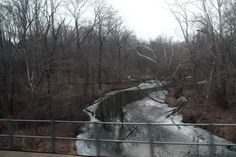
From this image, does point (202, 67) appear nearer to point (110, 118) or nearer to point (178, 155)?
point (110, 118)

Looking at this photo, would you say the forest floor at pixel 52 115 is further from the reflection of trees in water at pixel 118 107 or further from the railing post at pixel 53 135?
the reflection of trees in water at pixel 118 107

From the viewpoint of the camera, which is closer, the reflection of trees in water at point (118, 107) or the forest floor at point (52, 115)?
the forest floor at point (52, 115)

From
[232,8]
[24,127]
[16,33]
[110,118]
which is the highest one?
[232,8]

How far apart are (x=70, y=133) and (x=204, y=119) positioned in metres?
15.6

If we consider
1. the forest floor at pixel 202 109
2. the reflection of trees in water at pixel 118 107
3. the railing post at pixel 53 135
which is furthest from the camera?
the forest floor at pixel 202 109

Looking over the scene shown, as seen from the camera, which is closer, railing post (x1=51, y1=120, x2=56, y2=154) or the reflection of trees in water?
railing post (x1=51, y1=120, x2=56, y2=154)

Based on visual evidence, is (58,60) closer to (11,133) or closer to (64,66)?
(64,66)

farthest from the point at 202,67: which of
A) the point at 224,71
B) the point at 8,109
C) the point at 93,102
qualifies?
the point at 8,109

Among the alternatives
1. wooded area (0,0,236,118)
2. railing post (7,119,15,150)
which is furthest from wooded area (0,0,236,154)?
railing post (7,119,15,150)

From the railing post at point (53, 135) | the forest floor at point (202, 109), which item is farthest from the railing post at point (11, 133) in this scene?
the forest floor at point (202, 109)

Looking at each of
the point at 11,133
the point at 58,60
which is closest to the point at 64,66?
the point at 58,60

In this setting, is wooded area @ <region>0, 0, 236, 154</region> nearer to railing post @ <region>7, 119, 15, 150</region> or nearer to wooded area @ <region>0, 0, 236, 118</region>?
wooded area @ <region>0, 0, 236, 118</region>

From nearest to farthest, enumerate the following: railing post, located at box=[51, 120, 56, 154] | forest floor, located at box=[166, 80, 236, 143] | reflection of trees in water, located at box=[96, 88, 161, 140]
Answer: railing post, located at box=[51, 120, 56, 154]
reflection of trees in water, located at box=[96, 88, 161, 140]
forest floor, located at box=[166, 80, 236, 143]

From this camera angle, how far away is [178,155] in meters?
8.27
